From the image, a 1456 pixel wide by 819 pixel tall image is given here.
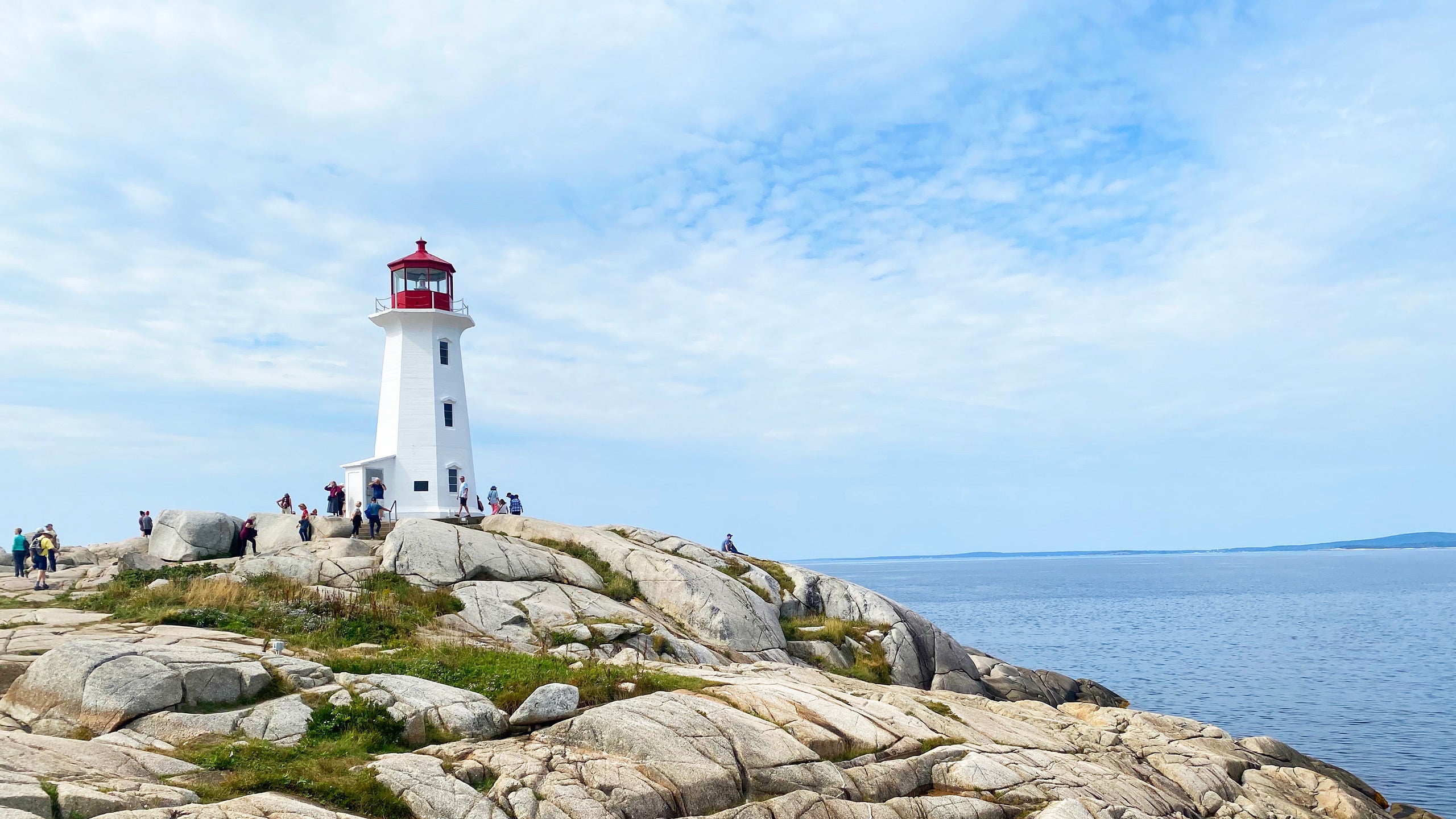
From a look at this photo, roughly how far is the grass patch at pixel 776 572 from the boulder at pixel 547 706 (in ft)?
63.7

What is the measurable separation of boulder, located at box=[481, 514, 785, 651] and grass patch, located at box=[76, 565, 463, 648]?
6.96m

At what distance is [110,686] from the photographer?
13.2m

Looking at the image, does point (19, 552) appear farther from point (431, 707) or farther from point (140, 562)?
point (431, 707)

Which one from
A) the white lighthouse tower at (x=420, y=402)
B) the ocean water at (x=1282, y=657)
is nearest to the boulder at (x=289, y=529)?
the white lighthouse tower at (x=420, y=402)

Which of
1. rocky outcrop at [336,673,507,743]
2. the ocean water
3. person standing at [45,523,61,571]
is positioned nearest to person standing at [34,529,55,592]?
person standing at [45,523,61,571]

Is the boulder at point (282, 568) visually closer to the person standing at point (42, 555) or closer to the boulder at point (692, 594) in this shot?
the person standing at point (42, 555)

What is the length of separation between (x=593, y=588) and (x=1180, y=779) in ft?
55.0

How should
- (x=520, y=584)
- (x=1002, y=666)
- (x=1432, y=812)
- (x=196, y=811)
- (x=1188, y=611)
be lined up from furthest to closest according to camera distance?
(x=1188, y=611)
(x=1002, y=666)
(x=520, y=584)
(x=1432, y=812)
(x=196, y=811)

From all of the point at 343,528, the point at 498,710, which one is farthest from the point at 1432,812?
the point at 343,528

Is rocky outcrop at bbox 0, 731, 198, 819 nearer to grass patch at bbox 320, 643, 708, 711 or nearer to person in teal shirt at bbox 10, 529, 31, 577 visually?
grass patch at bbox 320, 643, 708, 711

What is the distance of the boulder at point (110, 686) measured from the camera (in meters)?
13.0

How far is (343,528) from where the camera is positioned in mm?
34312

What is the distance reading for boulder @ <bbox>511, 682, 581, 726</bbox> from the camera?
14500 mm

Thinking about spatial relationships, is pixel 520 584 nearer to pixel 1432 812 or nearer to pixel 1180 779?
pixel 1180 779
